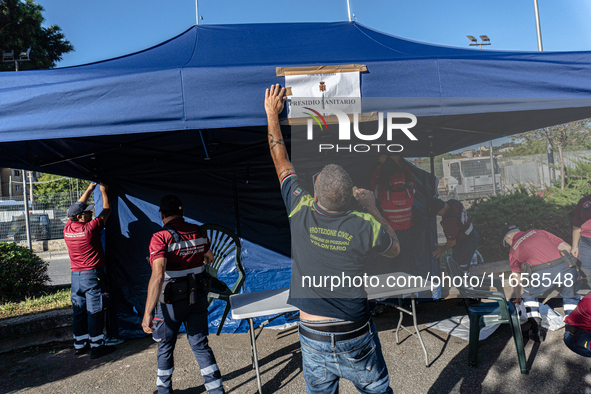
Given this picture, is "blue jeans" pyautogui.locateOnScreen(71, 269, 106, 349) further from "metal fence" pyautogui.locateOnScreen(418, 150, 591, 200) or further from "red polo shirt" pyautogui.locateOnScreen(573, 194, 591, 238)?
"metal fence" pyautogui.locateOnScreen(418, 150, 591, 200)

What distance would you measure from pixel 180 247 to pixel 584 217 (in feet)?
15.3

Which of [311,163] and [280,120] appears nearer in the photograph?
[280,120]

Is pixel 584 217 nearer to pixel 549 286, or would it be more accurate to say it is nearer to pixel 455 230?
pixel 549 286

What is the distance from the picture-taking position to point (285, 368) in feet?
11.1

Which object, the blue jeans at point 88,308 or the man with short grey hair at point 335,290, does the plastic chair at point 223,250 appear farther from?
the man with short grey hair at point 335,290

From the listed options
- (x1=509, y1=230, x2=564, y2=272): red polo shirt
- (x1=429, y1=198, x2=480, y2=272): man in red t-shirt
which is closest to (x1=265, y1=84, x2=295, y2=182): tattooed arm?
(x1=509, y1=230, x2=564, y2=272): red polo shirt

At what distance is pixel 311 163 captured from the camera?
457cm

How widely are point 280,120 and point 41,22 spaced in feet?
45.6

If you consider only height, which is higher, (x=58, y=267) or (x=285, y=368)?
(x=285, y=368)

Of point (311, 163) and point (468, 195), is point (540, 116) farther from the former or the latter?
point (468, 195)

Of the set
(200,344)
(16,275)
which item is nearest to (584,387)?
(200,344)

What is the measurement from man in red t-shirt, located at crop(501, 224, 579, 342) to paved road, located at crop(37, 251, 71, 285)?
311 inches

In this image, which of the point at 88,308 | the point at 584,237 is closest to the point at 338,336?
the point at 88,308

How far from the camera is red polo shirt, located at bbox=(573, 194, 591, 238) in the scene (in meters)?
4.18
